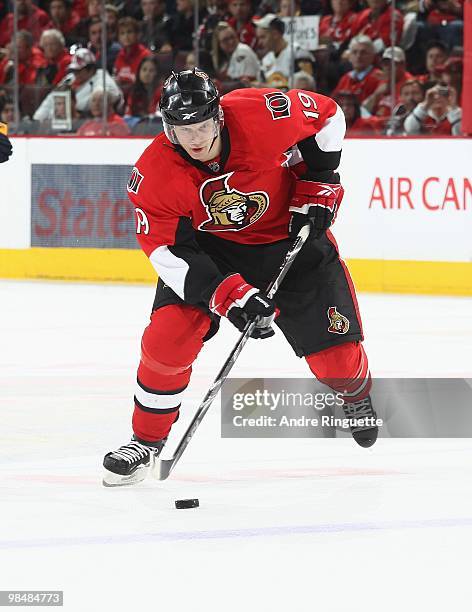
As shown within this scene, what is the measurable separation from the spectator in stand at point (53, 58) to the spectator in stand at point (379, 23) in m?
1.93

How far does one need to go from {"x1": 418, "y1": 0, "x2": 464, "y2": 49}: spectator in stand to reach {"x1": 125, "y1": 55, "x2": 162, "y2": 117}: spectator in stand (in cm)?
163

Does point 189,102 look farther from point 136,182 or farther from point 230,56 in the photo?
point 230,56

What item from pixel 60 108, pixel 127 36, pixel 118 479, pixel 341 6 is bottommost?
pixel 118 479

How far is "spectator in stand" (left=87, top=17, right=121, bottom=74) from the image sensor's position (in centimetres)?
871

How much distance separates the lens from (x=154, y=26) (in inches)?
344

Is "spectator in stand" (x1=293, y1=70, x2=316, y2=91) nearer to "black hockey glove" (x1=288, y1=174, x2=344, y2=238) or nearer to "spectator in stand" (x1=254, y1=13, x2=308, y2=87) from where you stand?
"spectator in stand" (x1=254, y1=13, x2=308, y2=87)

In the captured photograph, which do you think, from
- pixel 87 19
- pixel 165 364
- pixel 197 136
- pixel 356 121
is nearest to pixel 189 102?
pixel 197 136

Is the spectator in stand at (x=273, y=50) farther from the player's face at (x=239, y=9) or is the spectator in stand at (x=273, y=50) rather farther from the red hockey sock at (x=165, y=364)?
the red hockey sock at (x=165, y=364)

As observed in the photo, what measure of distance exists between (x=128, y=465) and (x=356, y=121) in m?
4.83

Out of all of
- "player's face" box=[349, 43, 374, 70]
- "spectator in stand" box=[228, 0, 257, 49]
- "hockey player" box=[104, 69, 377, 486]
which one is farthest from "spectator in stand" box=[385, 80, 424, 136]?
"hockey player" box=[104, 69, 377, 486]

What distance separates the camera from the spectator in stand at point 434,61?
25.5 feet

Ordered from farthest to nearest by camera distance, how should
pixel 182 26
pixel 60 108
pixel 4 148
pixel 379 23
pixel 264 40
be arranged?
pixel 60 108
pixel 182 26
pixel 264 40
pixel 379 23
pixel 4 148

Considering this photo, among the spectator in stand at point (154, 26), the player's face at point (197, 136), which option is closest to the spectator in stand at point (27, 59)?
the spectator in stand at point (154, 26)

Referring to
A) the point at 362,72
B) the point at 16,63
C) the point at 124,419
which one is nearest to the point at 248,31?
the point at 362,72
